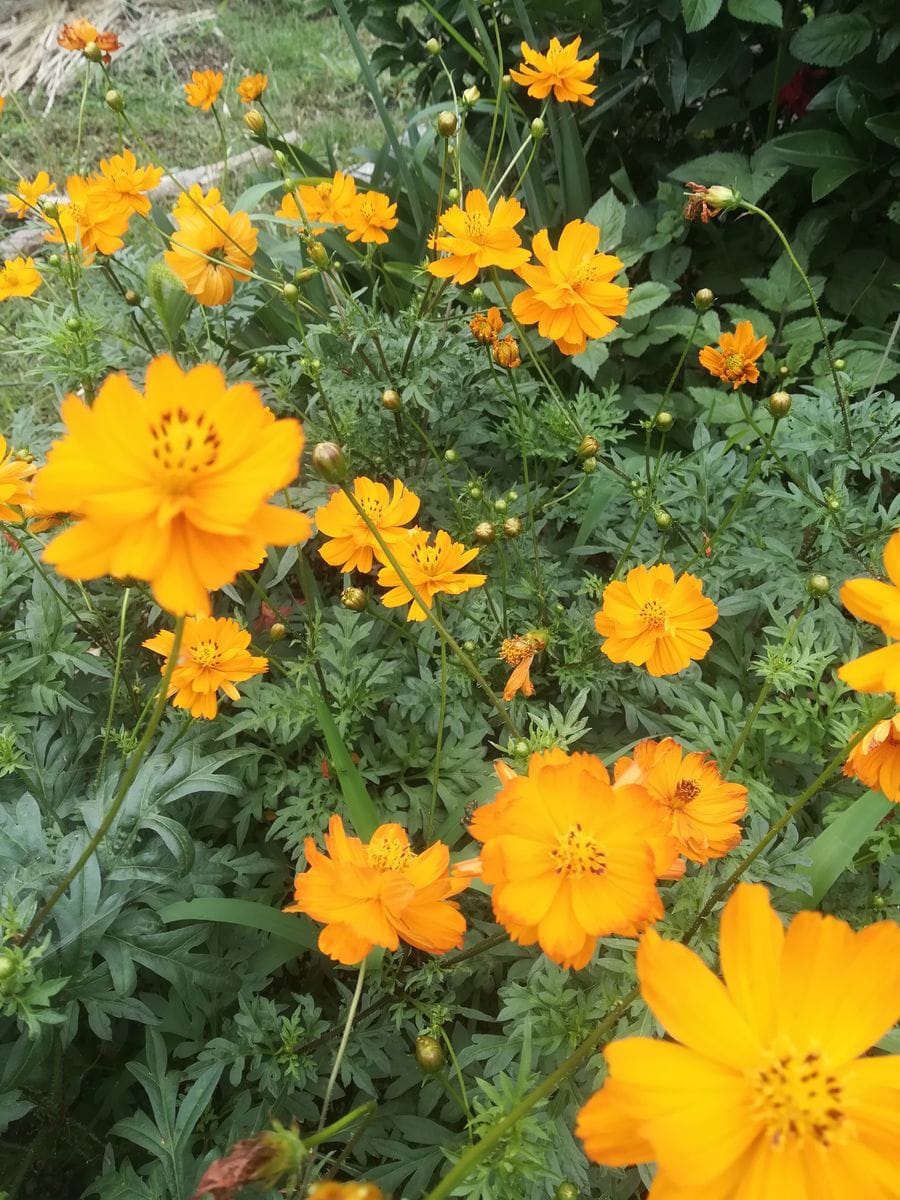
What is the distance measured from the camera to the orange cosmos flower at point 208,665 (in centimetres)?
105

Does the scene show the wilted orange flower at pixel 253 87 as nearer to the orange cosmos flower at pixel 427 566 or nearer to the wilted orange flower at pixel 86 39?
the wilted orange flower at pixel 86 39

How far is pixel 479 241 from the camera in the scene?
1.23 metres

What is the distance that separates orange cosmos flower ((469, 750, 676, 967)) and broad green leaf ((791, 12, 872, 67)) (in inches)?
68.8

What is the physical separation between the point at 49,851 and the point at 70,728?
1.14 ft

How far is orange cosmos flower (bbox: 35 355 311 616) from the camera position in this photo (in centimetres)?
52

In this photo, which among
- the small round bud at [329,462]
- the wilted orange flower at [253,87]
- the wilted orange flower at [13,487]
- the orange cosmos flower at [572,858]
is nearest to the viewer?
the orange cosmos flower at [572,858]

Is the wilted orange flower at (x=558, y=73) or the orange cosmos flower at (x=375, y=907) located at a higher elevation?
the wilted orange flower at (x=558, y=73)

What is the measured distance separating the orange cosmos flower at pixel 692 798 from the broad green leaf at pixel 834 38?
1.61 meters

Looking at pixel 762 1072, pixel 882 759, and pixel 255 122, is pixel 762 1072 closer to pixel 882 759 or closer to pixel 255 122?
pixel 882 759

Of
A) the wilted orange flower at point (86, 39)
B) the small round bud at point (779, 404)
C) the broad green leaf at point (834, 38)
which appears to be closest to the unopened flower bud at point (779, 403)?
the small round bud at point (779, 404)

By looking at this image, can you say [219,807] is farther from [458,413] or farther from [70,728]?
[458,413]

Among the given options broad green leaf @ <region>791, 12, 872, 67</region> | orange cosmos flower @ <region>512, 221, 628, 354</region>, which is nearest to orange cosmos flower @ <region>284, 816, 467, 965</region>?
orange cosmos flower @ <region>512, 221, 628, 354</region>

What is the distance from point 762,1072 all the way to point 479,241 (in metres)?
1.11

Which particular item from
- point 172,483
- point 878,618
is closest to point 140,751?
point 172,483
